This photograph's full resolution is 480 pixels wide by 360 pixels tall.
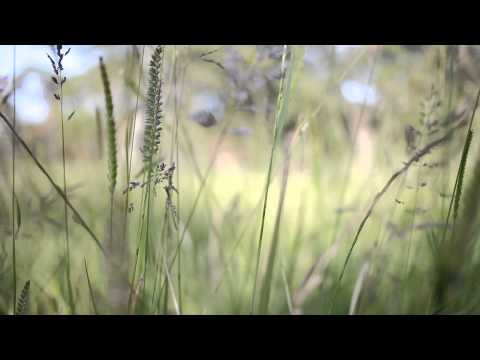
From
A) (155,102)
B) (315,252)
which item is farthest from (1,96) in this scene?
A: (315,252)

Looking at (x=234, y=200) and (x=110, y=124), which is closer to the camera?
(x=110, y=124)

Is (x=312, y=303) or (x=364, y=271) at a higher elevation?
(x=364, y=271)

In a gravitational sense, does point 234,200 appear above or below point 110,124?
below

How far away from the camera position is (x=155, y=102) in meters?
0.42
